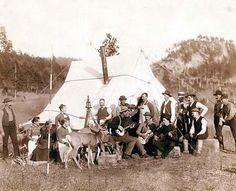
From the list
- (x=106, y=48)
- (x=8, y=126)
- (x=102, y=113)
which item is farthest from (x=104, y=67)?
(x=8, y=126)

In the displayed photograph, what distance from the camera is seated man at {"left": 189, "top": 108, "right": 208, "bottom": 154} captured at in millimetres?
4754

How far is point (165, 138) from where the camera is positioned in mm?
4719

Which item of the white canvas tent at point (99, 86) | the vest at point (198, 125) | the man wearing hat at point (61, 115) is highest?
the white canvas tent at point (99, 86)

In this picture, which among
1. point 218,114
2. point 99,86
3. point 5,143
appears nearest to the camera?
point 5,143

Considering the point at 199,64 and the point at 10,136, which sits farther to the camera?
the point at 199,64

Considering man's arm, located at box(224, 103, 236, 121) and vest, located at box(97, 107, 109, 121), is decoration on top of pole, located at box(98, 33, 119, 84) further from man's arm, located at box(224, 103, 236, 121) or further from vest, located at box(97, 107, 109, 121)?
man's arm, located at box(224, 103, 236, 121)

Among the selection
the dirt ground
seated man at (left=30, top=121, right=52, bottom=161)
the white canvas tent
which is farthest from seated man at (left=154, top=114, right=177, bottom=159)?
seated man at (left=30, top=121, right=52, bottom=161)

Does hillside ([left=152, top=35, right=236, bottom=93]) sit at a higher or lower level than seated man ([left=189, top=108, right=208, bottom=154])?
higher

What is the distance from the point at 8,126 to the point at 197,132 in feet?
6.84

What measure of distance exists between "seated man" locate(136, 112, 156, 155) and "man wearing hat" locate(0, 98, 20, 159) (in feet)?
4.44

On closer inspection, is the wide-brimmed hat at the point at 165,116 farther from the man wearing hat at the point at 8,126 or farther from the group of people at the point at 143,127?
the man wearing hat at the point at 8,126

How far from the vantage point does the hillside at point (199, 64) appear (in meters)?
5.16

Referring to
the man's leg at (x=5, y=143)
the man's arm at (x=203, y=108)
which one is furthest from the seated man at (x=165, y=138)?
the man's leg at (x=5, y=143)

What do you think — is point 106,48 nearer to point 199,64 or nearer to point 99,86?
point 99,86
